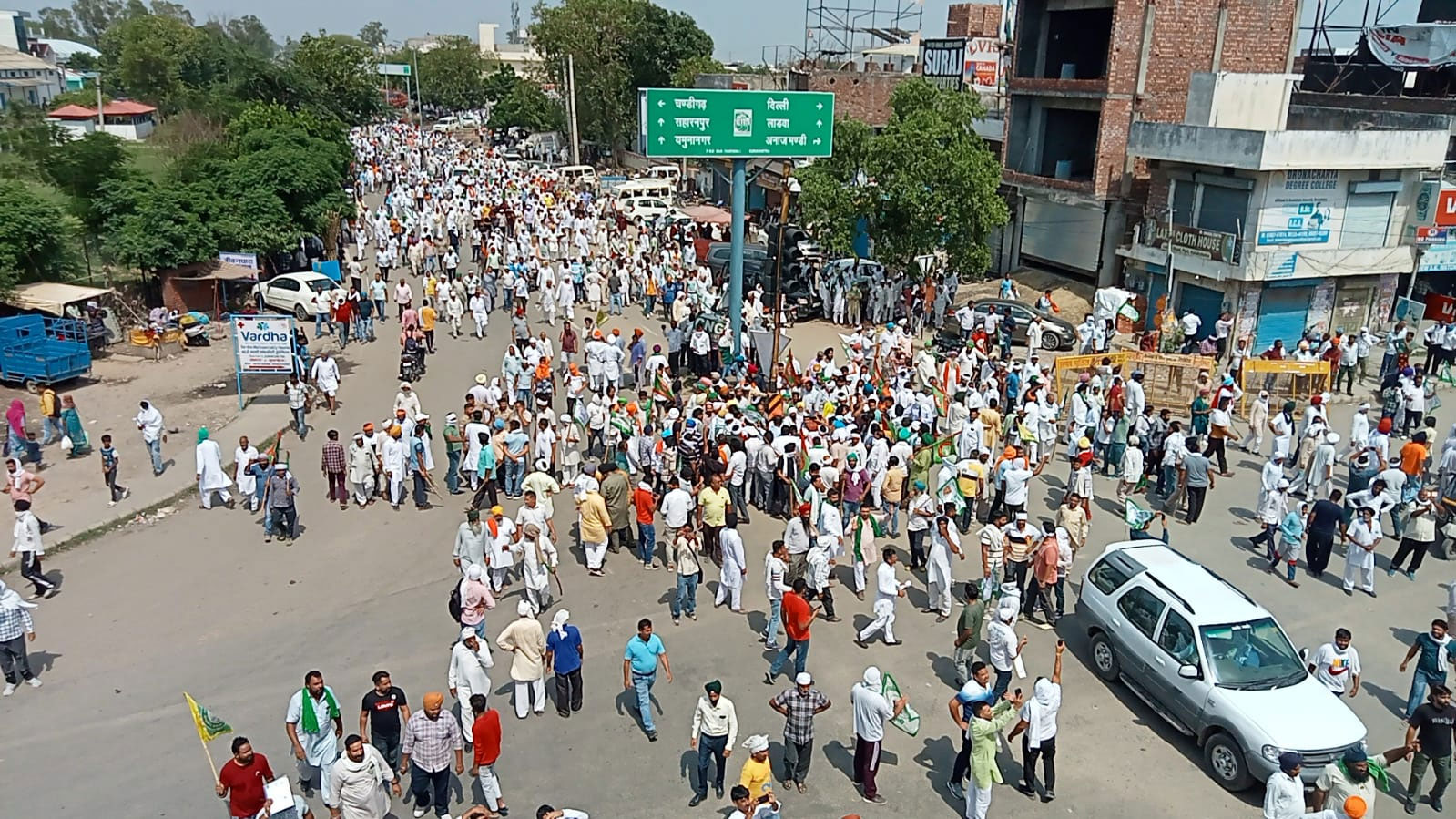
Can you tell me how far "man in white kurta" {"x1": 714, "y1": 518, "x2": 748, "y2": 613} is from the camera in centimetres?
1183

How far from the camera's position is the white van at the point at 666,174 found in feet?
169

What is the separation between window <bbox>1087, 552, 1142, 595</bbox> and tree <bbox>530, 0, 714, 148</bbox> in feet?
182

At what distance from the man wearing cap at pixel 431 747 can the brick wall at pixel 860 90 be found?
131 feet

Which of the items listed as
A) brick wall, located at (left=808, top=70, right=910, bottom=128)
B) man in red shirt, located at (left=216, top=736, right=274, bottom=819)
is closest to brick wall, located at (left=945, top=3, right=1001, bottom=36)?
A: brick wall, located at (left=808, top=70, right=910, bottom=128)

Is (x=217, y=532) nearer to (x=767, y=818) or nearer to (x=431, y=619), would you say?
(x=431, y=619)

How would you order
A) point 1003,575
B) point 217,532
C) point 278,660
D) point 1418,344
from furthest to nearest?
point 1418,344
point 217,532
point 1003,575
point 278,660

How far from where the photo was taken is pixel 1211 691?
31.1 feet

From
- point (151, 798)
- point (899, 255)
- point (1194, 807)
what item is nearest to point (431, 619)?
point (151, 798)

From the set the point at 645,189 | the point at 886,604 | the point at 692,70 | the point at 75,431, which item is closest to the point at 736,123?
the point at 886,604

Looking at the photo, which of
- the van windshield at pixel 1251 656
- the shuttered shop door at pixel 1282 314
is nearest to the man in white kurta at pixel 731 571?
the van windshield at pixel 1251 656

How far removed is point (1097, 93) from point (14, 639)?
28.0 meters

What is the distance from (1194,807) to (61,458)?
711 inches

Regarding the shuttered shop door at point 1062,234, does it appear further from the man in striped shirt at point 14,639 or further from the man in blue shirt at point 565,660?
the man in striped shirt at point 14,639

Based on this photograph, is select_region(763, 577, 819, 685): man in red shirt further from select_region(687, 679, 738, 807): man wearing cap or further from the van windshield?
the van windshield
